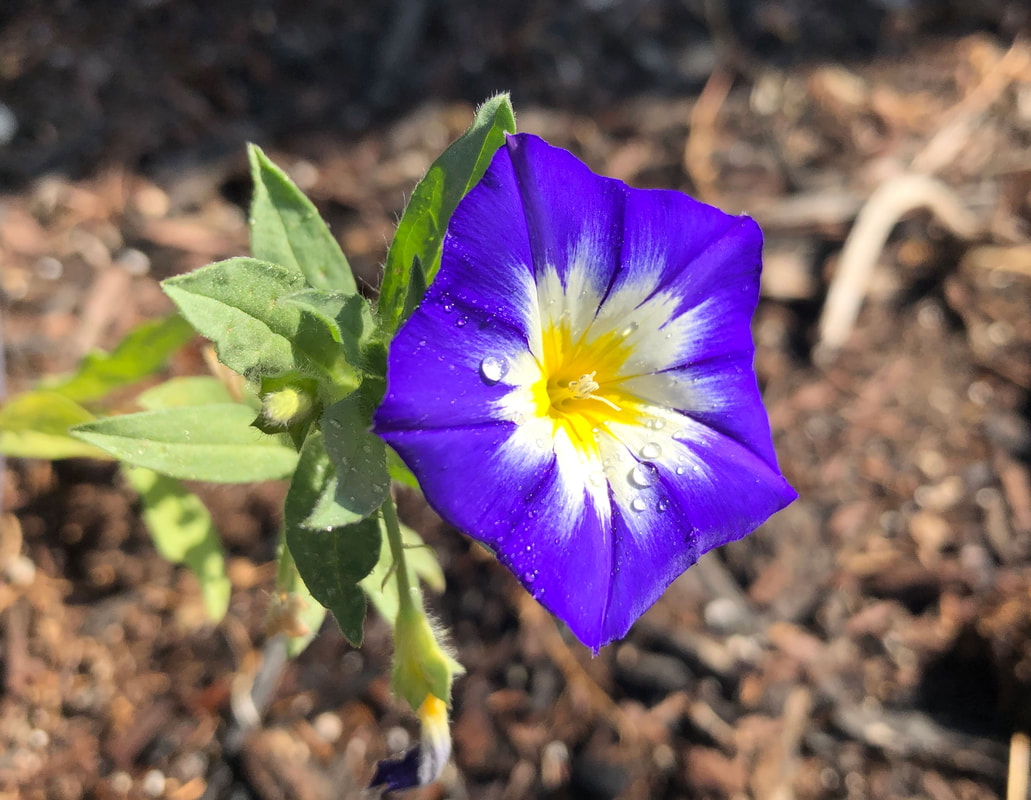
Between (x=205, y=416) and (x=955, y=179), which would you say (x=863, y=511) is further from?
(x=205, y=416)

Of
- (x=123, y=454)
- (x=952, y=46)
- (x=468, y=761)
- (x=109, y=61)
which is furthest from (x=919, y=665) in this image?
(x=109, y=61)

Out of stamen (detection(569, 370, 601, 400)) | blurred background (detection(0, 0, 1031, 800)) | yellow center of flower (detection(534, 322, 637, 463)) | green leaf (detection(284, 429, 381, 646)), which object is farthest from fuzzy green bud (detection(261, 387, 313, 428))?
blurred background (detection(0, 0, 1031, 800))

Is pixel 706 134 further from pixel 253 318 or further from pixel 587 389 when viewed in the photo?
pixel 253 318

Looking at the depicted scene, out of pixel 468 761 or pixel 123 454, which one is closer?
pixel 123 454

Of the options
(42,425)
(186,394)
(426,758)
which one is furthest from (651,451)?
(42,425)

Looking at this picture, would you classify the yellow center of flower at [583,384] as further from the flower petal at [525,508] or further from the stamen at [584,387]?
the flower petal at [525,508]

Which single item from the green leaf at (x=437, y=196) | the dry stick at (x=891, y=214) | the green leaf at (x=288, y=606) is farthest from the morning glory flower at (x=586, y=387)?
the dry stick at (x=891, y=214)

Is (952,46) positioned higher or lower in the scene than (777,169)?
higher

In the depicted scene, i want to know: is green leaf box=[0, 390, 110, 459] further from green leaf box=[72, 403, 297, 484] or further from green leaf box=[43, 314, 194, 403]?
green leaf box=[72, 403, 297, 484]
